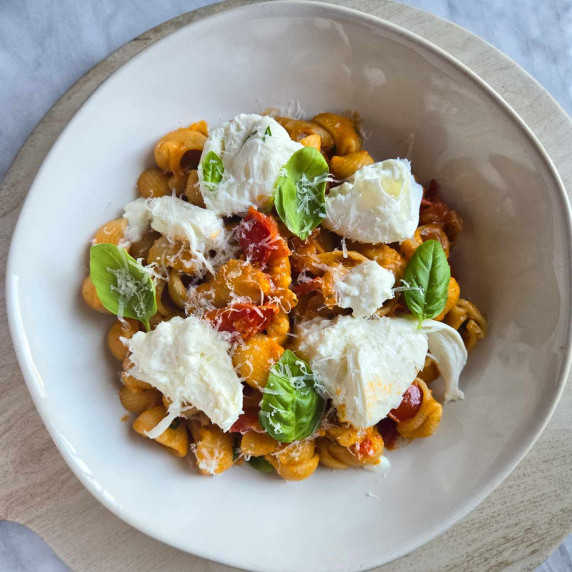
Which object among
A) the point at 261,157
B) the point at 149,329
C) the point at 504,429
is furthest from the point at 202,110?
the point at 504,429

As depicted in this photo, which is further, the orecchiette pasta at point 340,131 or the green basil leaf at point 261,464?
the orecchiette pasta at point 340,131

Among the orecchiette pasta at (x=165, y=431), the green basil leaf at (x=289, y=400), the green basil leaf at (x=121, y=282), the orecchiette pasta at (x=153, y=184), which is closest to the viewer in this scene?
the green basil leaf at (x=289, y=400)

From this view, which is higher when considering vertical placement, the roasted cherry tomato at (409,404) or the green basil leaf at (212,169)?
the green basil leaf at (212,169)

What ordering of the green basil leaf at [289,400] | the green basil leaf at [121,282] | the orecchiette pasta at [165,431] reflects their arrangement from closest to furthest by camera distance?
1. the green basil leaf at [289,400]
2. the green basil leaf at [121,282]
3. the orecchiette pasta at [165,431]

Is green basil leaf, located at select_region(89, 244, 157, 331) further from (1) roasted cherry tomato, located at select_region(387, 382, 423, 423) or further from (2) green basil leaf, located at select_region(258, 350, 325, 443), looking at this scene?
(1) roasted cherry tomato, located at select_region(387, 382, 423, 423)

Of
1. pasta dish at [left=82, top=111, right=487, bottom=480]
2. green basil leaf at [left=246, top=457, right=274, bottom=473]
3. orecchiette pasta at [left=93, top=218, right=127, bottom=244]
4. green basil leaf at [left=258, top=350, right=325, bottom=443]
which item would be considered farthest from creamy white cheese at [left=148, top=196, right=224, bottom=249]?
green basil leaf at [left=246, top=457, right=274, bottom=473]

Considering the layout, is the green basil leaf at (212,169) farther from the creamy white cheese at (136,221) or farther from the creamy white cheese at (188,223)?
the creamy white cheese at (136,221)

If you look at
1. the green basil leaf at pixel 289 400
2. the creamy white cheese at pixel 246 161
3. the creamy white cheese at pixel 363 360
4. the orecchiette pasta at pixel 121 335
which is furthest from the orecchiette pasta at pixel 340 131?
the orecchiette pasta at pixel 121 335
